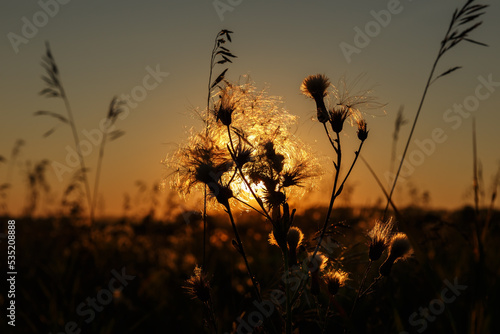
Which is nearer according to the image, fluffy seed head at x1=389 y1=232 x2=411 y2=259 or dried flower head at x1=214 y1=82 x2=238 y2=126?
fluffy seed head at x1=389 y1=232 x2=411 y2=259

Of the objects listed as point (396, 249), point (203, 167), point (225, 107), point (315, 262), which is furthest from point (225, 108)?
point (396, 249)

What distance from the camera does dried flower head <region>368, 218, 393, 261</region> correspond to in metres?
2.13

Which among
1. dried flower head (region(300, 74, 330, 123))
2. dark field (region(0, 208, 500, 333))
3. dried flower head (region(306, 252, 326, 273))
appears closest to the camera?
dried flower head (region(306, 252, 326, 273))

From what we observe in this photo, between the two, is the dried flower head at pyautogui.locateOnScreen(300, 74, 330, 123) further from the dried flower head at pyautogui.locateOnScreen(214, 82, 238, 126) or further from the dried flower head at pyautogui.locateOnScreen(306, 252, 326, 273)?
the dried flower head at pyautogui.locateOnScreen(306, 252, 326, 273)

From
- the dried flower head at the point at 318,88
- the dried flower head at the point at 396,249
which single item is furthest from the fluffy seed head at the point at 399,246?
the dried flower head at the point at 318,88

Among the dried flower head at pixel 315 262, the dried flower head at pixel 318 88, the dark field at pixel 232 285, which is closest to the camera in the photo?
the dried flower head at pixel 315 262

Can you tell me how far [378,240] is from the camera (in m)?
2.15

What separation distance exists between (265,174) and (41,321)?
242 centimetres

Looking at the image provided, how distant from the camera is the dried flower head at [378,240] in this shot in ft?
7.00

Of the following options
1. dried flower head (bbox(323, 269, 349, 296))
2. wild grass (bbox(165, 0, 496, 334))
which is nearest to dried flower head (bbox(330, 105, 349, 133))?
wild grass (bbox(165, 0, 496, 334))

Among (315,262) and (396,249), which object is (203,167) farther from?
(396,249)

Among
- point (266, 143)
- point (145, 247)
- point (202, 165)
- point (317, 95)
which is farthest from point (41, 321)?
point (145, 247)

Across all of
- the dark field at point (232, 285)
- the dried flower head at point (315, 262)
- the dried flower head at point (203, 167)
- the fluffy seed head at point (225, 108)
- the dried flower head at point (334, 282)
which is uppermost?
the fluffy seed head at point (225, 108)

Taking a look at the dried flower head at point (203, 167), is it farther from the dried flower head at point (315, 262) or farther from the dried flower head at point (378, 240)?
the dried flower head at point (378, 240)
